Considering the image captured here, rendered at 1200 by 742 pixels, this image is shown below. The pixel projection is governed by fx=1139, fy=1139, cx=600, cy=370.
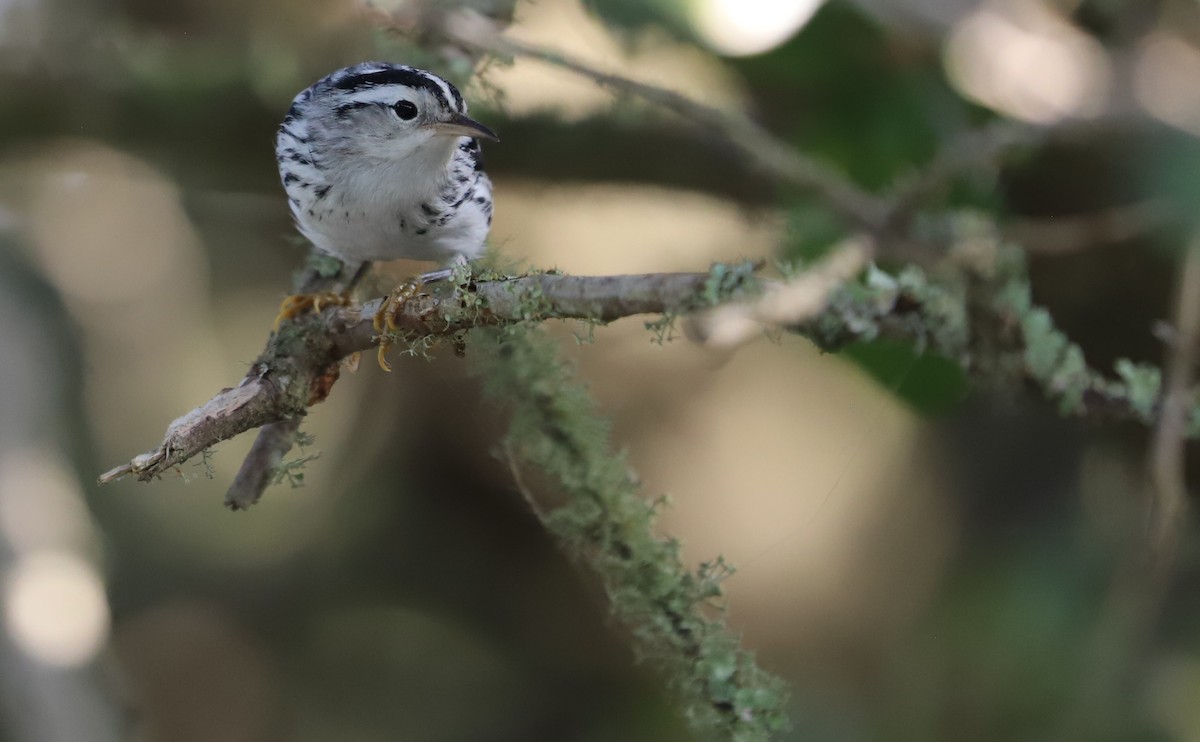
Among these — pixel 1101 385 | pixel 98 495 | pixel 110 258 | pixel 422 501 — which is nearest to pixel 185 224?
pixel 110 258

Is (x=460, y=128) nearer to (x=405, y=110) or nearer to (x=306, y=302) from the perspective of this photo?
(x=405, y=110)

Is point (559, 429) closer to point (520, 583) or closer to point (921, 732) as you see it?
point (921, 732)

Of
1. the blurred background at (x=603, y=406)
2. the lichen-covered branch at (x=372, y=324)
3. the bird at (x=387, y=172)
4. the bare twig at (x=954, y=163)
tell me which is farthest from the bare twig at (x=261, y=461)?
the bare twig at (x=954, y=163)

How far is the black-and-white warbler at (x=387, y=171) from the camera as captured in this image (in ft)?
5.28

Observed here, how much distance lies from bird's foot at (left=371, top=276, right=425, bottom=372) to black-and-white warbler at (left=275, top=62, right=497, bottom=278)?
0.31 meters

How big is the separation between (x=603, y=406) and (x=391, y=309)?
43.2 inches

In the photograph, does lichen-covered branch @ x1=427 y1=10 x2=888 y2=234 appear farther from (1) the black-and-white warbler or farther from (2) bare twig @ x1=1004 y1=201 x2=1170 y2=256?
(2) bare twig @ x1=1004 y1=201 x2=1170 y2=256

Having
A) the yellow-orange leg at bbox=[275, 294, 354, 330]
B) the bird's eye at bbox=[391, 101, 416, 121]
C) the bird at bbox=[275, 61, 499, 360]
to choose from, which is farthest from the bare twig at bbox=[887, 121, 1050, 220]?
the yellow-orange leg at bbox=[275, 294, 354, 330]

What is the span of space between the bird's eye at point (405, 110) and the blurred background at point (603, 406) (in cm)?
36

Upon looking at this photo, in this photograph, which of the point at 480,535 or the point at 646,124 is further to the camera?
the point at 480,535

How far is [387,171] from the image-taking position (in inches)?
66.2

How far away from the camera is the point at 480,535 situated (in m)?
3.33

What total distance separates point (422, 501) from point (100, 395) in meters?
0.94

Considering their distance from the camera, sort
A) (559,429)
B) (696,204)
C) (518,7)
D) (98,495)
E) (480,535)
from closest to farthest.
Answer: (559,429) → (518,7) → (696,204) → (98,495) → (480,535)
